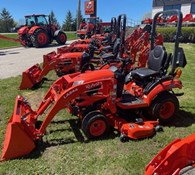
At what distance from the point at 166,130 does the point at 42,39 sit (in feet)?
48.5

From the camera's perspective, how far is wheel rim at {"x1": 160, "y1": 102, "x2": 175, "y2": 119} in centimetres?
485

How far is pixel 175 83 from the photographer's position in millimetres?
4812

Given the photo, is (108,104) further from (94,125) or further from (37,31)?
(37,31)

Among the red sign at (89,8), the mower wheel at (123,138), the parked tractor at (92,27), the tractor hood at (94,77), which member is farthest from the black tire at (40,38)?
the red sign at (89,8)

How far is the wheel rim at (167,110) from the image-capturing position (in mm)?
4848

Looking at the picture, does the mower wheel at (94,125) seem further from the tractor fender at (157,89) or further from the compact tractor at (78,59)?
the compact tractor at (78,59)

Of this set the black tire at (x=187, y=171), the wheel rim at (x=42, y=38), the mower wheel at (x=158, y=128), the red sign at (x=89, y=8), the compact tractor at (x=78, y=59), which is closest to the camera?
the black tire at (x=187, y=171)

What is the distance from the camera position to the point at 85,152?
3.96 m

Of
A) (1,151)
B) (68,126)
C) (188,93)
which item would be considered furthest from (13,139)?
(188,93)

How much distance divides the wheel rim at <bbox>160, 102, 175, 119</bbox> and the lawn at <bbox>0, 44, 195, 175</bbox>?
20 centimetres

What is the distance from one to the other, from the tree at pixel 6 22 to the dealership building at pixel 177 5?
2884 centimetres

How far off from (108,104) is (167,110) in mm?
1212

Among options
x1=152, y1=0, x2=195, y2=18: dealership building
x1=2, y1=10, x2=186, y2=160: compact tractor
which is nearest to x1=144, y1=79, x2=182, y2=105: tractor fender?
x1=2, y1=10, x2=186, y2=160: compact tractor

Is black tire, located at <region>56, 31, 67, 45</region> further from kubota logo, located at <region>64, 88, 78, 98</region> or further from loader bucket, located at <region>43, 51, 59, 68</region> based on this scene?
kubota logo, located at <region>64, 88, 78, 98</region>
